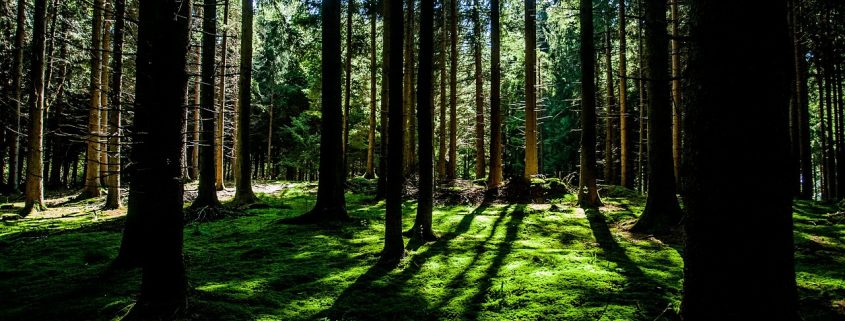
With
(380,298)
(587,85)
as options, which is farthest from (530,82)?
(380,298)

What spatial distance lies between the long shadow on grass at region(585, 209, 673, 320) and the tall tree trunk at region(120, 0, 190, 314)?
4269 mm

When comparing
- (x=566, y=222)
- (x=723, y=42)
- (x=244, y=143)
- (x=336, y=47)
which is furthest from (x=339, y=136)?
(x=723, y=42)

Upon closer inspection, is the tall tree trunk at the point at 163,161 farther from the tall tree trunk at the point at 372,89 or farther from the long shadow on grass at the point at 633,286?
the tall tree trunk at the point at 372,89

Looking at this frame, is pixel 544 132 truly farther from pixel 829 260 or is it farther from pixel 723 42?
pixel 723 42

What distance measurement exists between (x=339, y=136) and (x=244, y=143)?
12.1 ft

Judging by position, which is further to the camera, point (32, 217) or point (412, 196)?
point (412, 196)

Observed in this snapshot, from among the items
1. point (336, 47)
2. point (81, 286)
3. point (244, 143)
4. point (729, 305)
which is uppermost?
point (336, 47)

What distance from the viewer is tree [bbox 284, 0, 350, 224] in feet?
31.9

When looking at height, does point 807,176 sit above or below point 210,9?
below

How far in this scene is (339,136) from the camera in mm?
9820

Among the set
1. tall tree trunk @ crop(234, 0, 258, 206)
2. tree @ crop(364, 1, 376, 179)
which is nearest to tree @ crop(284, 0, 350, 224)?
tall tree trunk @ crop(234, 0, 258, 206)

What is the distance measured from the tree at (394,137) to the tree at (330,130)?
3.74m

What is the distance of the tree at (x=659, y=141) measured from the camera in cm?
814

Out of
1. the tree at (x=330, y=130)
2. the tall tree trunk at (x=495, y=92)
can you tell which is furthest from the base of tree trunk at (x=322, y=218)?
the tall tree trunk at (x=495, y=92)
